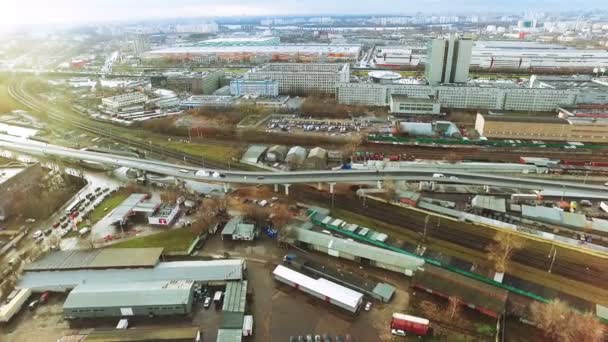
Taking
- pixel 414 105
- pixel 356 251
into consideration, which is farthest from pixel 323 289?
pixel 414 105

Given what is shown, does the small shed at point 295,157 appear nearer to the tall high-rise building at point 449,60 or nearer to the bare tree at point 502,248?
the bare tree at point 502,248

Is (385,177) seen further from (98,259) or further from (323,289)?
(98,259)

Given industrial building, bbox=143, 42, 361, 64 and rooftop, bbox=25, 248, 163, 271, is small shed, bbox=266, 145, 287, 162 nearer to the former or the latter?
rooftop, bbox=25, 248, 163, 271

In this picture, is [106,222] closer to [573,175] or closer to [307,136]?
[307,136]

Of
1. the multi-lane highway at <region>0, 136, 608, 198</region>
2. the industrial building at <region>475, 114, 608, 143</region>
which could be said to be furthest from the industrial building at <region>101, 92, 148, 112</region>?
the industrial building at <region>475, 114, 608, 143</region>

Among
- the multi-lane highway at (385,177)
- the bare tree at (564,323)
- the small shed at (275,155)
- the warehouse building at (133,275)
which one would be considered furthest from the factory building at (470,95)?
the warehouse building at (133,275)

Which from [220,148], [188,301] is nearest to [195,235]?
[188,301]
